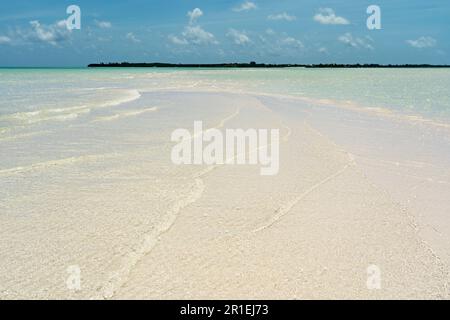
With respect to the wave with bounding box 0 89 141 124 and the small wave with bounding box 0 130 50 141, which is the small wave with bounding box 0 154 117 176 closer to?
the small wave with bounding box 0 130 50 141

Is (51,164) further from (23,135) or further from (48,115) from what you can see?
(48,115)

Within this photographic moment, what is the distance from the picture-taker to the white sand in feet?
12.5

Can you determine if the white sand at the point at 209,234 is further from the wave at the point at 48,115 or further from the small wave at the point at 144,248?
the wave at the point at 48,115

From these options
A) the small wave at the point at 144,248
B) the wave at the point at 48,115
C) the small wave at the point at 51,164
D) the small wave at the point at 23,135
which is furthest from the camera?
the wave at the point at 48,115

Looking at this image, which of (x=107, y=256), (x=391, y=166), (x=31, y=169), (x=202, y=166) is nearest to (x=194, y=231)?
(x=107, y=256)

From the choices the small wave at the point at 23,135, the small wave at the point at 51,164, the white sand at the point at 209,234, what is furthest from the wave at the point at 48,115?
the white sand at the point at 209,234

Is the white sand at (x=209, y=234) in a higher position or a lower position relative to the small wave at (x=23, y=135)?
lower

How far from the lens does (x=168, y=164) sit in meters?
8.11

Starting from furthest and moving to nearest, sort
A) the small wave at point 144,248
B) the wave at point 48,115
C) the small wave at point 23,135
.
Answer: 1. the wave at point 48,115
2. the small wave at point 23,135
3. the small wave at point 144,248

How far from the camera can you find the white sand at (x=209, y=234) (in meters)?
3.81

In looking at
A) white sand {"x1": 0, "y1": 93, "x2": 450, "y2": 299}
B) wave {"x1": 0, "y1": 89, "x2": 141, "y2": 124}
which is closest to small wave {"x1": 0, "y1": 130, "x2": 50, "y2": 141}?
wave {"x1": 0, "y1": 89, "x2": 141, "y2": 124}

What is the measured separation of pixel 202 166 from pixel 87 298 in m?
4.60

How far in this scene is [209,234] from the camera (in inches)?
192

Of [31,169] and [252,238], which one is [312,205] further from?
[31,169]
